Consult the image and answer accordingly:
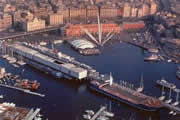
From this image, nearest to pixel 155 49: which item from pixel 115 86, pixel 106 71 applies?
pixel 106 71

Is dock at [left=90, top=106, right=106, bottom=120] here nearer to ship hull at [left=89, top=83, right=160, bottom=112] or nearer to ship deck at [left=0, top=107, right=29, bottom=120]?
ship hull at [left=89, top=83, right=160, bottom=112]

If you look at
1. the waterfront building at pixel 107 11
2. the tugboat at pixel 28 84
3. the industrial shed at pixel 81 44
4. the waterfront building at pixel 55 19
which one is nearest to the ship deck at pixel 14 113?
the tugboat at pixel 28 84

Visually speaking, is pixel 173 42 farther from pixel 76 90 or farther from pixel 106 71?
Result: pixel 76 90

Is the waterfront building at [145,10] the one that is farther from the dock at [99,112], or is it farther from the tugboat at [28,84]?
the dock at [99,112]

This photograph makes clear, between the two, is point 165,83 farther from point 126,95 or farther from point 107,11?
point 107,11

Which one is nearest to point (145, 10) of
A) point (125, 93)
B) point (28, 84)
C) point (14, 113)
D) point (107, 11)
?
point (107, 11)

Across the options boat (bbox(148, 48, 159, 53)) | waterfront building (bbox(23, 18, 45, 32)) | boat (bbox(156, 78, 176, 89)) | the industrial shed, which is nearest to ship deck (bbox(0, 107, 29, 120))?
boat (bbox(156, 78, 176, 89))
